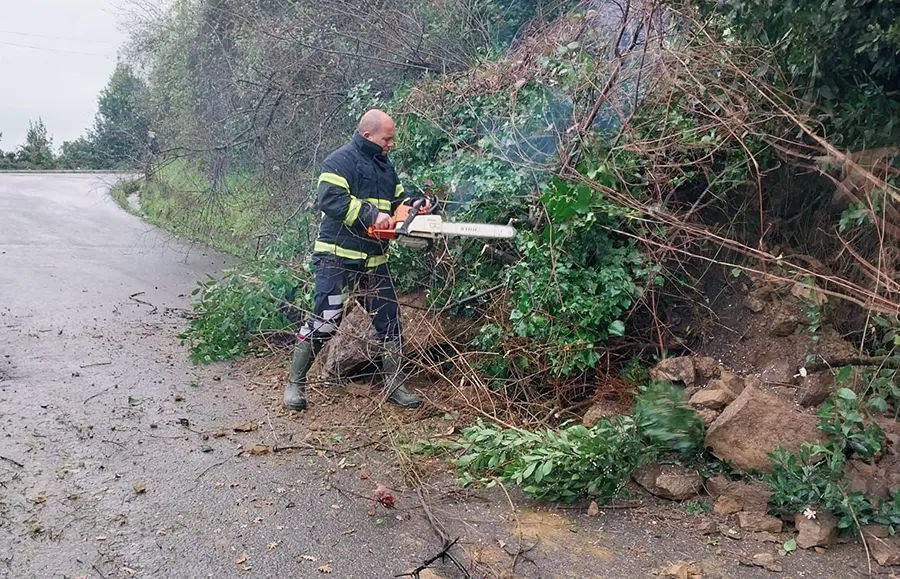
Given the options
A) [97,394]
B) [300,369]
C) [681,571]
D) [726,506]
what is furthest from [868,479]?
[97,394]

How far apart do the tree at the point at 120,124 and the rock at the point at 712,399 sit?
8536mm

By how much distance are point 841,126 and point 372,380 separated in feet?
11.0

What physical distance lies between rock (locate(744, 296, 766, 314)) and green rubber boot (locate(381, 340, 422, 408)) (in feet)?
7.21

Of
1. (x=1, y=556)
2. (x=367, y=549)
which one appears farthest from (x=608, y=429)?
(x=1, y=556)

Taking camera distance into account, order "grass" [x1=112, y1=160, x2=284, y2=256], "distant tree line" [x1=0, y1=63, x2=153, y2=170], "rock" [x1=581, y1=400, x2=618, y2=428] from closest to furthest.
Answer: "rock" [x1=581, y1=400, x2=618, y2=428], "grass" [x1=112, y1=160, x2=284, y2=256], "distant tree line" [x1=0, y1=63, x2=153, y2=170]

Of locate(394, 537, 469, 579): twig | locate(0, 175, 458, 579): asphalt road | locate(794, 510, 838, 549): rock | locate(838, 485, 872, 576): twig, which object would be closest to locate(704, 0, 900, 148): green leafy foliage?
locate(838, 485, 872, 576): twig

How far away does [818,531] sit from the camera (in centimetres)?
313

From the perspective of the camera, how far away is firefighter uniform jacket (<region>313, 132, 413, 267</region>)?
464 centimetres

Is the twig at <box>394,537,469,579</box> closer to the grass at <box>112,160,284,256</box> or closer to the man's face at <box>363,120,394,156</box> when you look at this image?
the man's face at <box>363,120,394,156</box>

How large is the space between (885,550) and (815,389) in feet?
3.25

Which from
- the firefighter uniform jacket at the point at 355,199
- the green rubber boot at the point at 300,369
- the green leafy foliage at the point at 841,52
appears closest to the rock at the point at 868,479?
the green leafy foliage at the point at 841,52

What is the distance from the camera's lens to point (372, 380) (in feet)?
17.1

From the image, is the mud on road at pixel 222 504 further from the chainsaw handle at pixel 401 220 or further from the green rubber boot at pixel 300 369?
the chainsaw handle at pixel 401 220

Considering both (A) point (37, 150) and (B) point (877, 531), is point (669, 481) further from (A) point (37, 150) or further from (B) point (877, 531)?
(A) point (37, 150)
